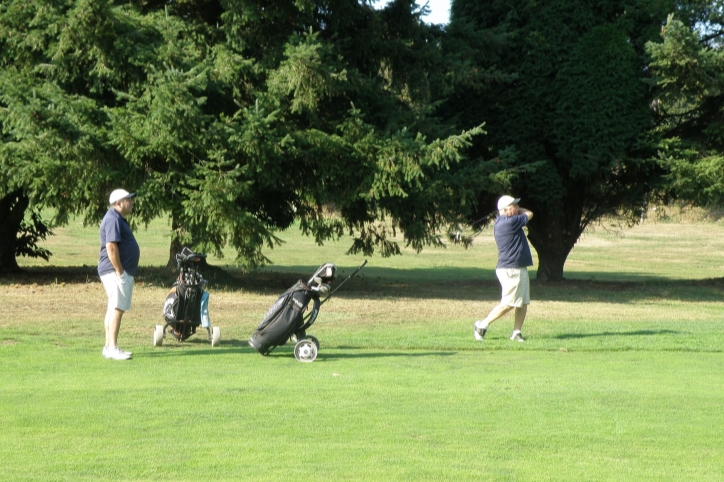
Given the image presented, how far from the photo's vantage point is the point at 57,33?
20578 mm

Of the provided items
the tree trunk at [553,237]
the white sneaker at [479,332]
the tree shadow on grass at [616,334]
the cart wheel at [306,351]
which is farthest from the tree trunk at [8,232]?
the cart wheel at [306,351]

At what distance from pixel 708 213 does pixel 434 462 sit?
72893 mm

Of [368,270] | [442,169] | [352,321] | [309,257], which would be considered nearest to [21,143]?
[352,321]

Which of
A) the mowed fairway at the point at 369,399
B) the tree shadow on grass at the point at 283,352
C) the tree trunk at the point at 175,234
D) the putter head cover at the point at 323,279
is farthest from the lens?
the tree trunk at the point at 175,234

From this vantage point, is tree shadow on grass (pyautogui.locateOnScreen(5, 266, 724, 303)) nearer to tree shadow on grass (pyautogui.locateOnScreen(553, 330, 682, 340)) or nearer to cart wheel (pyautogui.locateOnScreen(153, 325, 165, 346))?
tree shadow on grass (pyautogui.locateOnScreen(553, 330, 682, 340))

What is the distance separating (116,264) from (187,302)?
1617 mm

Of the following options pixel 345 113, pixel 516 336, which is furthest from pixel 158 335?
pixel 345 113

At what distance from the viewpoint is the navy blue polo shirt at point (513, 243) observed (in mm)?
13422

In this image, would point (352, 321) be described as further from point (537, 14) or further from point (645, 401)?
point (537, 14)

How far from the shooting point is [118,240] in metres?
10.9

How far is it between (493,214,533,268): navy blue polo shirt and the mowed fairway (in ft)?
3.70

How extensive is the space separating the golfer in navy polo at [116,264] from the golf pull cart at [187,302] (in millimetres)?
1161

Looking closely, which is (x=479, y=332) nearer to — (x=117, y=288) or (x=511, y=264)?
(x=511, y=264)

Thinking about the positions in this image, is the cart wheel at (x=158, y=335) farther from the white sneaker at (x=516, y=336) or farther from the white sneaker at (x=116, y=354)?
the white sneaker at (x=516, y=336)
